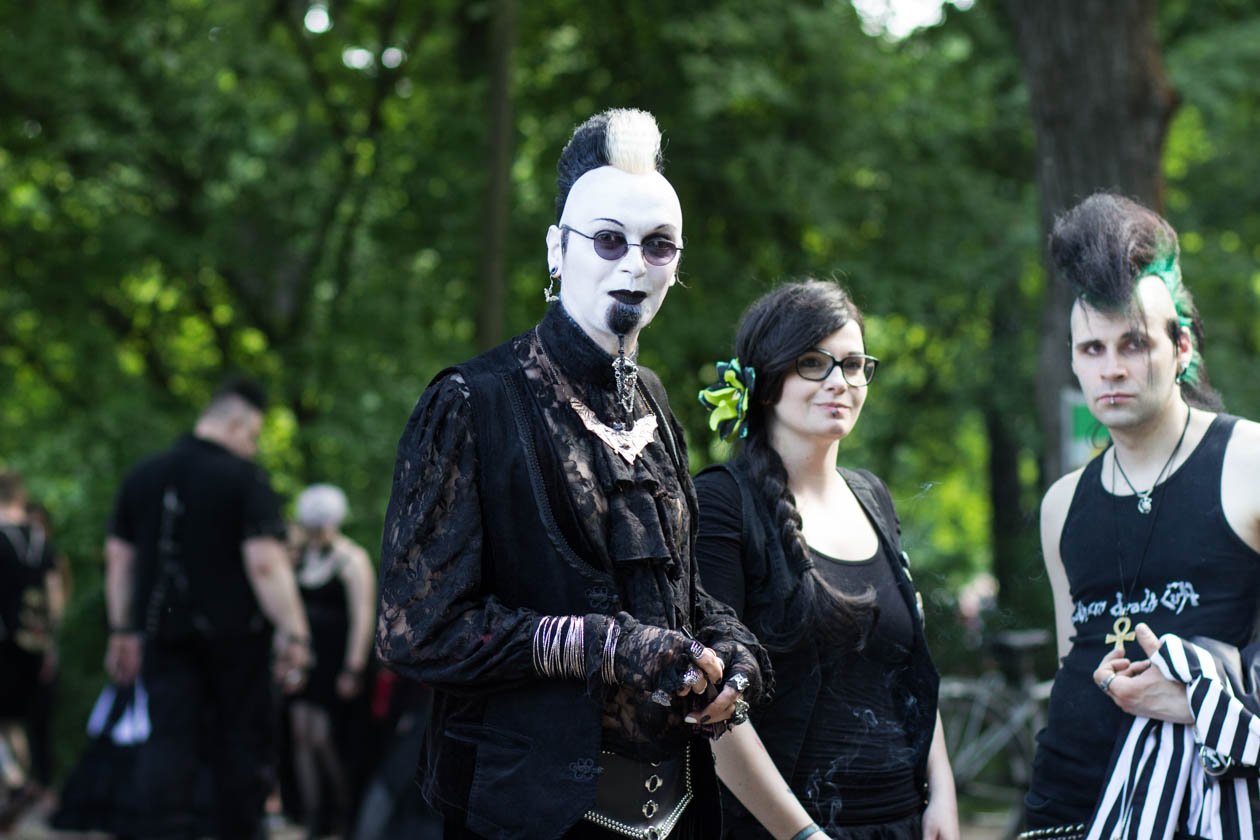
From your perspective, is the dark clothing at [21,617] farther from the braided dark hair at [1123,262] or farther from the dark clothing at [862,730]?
the braided dark hair at [1123,262]

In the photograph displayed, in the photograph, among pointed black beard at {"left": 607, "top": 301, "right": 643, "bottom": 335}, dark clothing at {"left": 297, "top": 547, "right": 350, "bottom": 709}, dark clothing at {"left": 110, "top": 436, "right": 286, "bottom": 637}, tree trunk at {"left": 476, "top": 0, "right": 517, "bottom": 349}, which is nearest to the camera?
pointed black beard at {"left": 607, "top": 301, "right": 643, "bottom": 335}

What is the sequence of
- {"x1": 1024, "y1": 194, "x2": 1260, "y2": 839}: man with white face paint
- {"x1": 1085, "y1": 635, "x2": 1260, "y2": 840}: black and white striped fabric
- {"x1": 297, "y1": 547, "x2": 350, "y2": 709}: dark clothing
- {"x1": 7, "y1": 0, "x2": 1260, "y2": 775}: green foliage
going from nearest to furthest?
{"x1": 1085, "y1": 635, "x2": 1260, "y2": 840}: black and white striped fabric
{"x1": 1024, "y1": 194, "x2": 1260, "y2": 839}: man with white face paint
{"x1": 297, "y1": 547, "x2": 350, "y2": 709}: dark clothing
{"x1": 7, "y1": 0, "x2": 1260, "y2": 775}: green foliage

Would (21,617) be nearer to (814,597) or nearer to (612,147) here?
(814,597)

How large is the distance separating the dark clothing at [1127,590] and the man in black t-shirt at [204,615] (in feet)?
14.5

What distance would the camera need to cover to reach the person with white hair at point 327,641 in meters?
9.28

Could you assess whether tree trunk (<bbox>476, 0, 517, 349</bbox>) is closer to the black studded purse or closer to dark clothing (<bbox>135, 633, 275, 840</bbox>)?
dark clothing (<bbox>135, 633, 275, 840</bbox>)

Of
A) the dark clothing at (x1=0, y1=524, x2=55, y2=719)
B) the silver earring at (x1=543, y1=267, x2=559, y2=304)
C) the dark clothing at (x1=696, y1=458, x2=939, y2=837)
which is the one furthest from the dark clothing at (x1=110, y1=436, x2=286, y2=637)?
the silver earring at (x1=543, y1=267, x2=559, y2=304)

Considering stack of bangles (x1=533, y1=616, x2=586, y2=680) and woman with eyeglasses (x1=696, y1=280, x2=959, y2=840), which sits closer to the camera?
stack of bangles (x1=533, y1=616, x2=586, y2=680)

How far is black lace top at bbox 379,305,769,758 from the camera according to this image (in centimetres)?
271

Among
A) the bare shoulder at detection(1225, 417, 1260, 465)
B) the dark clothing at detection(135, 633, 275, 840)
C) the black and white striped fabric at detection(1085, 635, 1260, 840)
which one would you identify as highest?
the bare shoulder at detection(1225, 417, 1260, 465)

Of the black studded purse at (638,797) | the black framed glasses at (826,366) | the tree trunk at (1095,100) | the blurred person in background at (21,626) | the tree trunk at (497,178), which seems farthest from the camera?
the tree trunk at (497,178)

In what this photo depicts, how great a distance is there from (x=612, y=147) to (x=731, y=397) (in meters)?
1.06

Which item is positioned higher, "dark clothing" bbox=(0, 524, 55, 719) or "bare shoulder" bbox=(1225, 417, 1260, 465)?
"bare shoulder" bbox=(1225, 417, 1260, 465)

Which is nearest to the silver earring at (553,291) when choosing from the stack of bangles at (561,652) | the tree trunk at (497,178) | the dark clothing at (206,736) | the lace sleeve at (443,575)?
the lace sleeve at (443,575)
